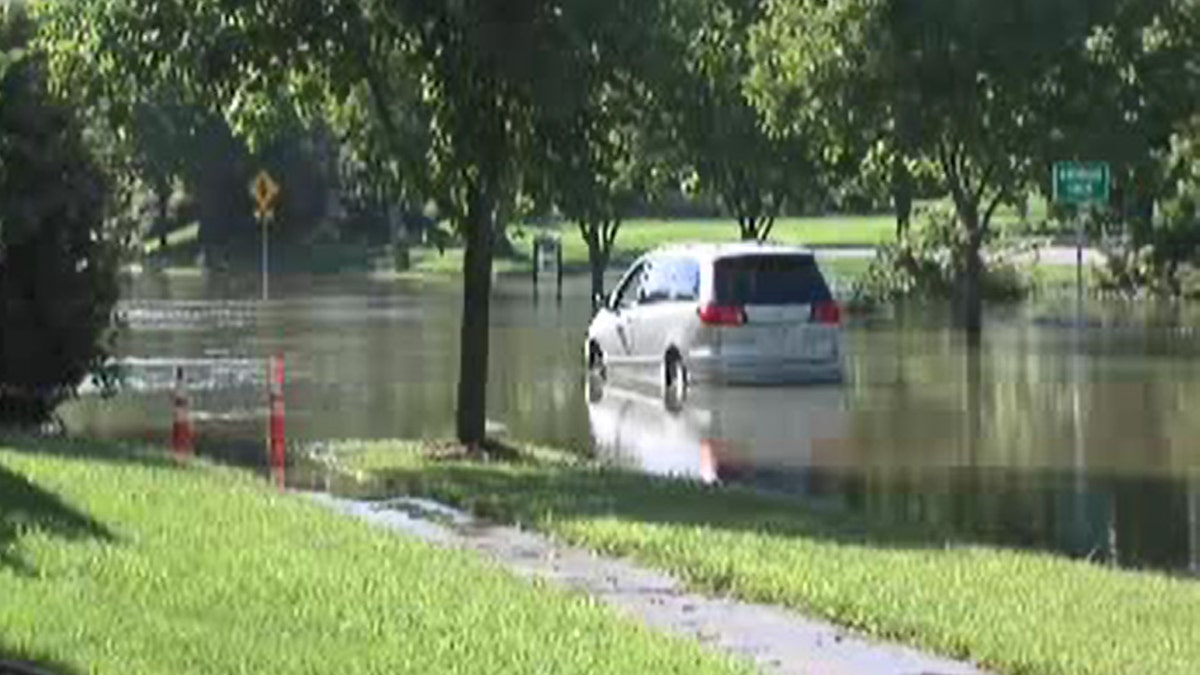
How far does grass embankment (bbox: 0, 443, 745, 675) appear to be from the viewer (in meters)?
9.06

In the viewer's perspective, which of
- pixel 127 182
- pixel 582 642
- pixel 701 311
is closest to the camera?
pixel 582 642

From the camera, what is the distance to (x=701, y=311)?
2614 centimetres

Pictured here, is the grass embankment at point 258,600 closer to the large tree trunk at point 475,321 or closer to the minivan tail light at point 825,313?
the large tree trunk at point 475,321

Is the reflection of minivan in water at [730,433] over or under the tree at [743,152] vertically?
under

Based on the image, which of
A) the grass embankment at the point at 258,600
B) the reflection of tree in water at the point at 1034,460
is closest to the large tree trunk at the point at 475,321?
the reflection of tree in water at the point at 1034,460

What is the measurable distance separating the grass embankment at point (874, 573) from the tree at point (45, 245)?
195 inches

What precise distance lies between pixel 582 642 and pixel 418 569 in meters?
2.42

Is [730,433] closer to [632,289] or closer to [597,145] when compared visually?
[597,145]

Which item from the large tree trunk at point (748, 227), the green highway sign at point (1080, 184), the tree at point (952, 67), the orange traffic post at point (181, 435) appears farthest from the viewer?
the large tree trunk at point (748, 227)

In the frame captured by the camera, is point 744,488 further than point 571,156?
No

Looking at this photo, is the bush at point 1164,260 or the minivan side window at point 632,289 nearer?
the minivan side window at point 632,289

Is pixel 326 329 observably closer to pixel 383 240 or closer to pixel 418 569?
pixel 418 569

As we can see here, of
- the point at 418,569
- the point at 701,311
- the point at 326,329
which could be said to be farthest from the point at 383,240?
the point at 418,569

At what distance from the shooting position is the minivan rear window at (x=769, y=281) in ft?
84.8
